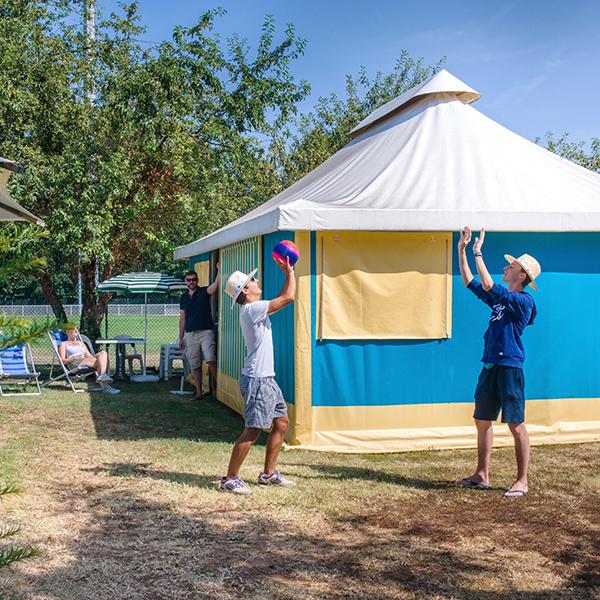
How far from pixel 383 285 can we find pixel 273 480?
8.02ft

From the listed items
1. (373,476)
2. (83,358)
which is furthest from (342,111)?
(373,476)

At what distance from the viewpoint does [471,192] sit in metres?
8.18

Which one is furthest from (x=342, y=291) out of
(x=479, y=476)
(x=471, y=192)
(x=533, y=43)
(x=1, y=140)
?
(x=1, y=140)

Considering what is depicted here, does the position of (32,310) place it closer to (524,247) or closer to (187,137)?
(187,137)

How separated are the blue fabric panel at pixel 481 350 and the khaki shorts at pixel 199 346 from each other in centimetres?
400

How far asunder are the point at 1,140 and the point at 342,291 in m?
9.13

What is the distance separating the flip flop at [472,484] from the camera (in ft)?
20.3

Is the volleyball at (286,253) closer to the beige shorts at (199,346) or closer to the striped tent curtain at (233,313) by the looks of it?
the striped tent curtain at (233,313)

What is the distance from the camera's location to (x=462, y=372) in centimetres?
793

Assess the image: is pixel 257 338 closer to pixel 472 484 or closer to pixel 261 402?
pixel 261 402

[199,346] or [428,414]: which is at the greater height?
[199,346]

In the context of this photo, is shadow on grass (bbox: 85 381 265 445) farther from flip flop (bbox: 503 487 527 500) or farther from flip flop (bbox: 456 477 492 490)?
flip flop (bbox: 503 487 527 500)

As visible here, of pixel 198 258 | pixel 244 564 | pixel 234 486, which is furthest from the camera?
pixel 198 258

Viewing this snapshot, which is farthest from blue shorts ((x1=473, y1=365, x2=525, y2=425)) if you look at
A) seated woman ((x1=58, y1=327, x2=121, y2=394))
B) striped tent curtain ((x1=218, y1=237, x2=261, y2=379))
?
seated woman ((x1=58, y1=327, x2=121, y2=394))
